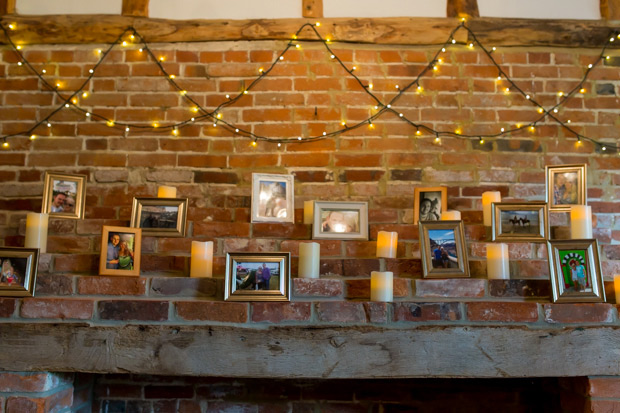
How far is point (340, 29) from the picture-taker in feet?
9.31

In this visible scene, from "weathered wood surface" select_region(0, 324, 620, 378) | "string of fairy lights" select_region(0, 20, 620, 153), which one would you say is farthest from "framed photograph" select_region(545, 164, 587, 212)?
"weathered wood surface" select_region(0, 324, 620, 378)

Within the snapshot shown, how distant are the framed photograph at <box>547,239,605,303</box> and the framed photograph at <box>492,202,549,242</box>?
24cm

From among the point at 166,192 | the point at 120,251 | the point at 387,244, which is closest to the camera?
the point at 120,251

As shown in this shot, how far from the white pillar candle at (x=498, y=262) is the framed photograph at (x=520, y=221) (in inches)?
8.8

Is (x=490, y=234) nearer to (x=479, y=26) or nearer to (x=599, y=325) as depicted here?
(x=599, y=325)

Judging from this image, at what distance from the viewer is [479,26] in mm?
2828

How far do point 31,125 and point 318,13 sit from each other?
5.02 feet

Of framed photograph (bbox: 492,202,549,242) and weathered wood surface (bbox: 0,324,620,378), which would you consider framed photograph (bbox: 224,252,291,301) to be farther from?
framed photograph (bbox: 492,202,549,242)

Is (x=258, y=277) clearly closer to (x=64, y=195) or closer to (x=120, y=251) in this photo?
(x=120, y=251)

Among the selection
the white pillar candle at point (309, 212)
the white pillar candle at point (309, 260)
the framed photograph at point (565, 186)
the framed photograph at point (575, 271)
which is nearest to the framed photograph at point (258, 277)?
the white pillar candle at point (309, 260)

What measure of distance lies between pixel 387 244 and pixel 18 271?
1317 mm

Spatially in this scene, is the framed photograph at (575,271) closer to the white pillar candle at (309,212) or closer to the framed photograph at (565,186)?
the framed photograph at (565,186)

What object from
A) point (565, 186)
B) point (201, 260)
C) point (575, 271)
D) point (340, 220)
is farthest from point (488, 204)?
point (201, 260)

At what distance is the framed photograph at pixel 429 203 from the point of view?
2584 millimetres
